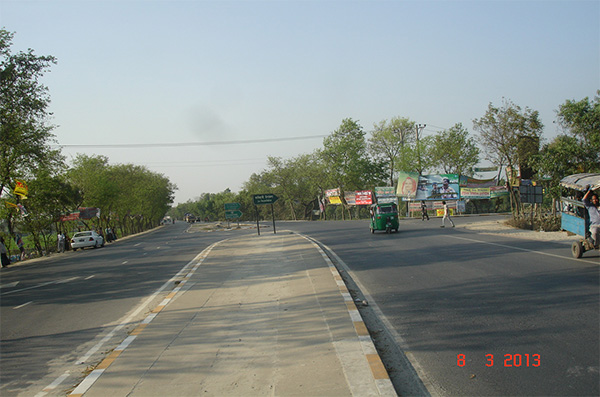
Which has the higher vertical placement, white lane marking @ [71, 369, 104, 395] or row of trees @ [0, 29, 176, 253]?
row of trees @ [0, 29, 176, 253]

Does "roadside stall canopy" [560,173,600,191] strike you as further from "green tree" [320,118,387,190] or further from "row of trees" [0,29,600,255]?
"green tree" [320,118,387,190]

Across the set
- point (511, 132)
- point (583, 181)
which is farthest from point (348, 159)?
point (583, 181)

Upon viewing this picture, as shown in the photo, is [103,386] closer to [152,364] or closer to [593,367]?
[152,364]

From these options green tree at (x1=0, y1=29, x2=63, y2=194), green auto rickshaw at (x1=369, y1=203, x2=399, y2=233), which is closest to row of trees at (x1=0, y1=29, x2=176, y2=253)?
green tree at (x1=0, y1=29, x2=63, y2=194)

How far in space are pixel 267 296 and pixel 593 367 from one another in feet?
21.4

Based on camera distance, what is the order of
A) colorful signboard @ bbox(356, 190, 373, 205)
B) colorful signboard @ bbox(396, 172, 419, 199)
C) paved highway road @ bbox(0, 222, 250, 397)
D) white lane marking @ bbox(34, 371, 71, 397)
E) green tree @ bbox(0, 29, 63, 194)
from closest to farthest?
white lane marking @ bbox(34, 371, 71, 397) < paved highway road @ bbox(0, 222, 250, 397) < green tree @ bbox(0, 29, 63, 194) < colorful signboard @ bbox(396, 172, 419, 199) < colorful signboard @ bbox(356, 190, 373, 205)

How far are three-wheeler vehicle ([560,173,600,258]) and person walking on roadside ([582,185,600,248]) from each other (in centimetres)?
20

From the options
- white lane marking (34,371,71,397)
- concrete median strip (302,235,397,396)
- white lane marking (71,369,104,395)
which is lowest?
white lane marking (34,371,71,397)

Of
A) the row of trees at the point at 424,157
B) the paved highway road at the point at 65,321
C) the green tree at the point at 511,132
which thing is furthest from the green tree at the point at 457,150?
the paved highway road at the point at 65,321

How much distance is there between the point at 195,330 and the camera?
7656mm

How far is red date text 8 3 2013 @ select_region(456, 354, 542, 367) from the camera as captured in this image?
5.22m

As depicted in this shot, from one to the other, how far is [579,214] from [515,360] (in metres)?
9.52

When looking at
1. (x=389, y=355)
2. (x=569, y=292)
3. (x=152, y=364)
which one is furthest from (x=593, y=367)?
(x=152, y=364)

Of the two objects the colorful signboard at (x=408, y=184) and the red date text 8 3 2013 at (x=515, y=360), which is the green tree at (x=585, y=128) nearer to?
the red date text 8 3 2013 at (x=515, y=360)
